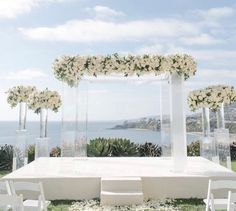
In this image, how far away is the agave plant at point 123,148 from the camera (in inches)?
469

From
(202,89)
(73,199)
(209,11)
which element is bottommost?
(73,199)

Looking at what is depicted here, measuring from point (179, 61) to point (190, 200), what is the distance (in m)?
2.69

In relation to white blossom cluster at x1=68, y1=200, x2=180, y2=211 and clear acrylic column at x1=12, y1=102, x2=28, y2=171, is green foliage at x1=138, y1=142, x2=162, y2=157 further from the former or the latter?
white blossom cluster at x1=68, y1=200, x2=180, y2=211

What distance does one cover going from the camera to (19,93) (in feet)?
30.7

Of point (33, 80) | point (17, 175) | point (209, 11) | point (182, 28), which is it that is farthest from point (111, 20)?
point (33, 80)

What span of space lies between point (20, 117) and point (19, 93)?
2.28ft

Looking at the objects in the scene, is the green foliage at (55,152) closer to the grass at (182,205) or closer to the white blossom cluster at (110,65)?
the white blossom cluster at (110,65)

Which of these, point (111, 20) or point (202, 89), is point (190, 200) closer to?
point (202, 89)

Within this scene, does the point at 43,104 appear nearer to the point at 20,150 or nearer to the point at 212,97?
the point at 20,150

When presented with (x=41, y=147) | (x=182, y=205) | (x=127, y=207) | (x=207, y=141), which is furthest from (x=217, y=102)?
(x=41, y=147)

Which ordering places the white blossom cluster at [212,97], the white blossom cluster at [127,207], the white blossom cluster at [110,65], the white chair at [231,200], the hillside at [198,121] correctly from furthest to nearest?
the hillside at [198,121]
the white blossom cluster at [212,97]
the white blossom cluster at [110,65]
the white blossom cluster at [127,207]
the white chair at [231,200]


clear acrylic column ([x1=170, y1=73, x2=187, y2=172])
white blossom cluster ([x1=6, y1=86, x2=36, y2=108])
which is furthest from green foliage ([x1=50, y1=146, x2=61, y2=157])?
clear acrylic column ([x1=170, y1=73, x2=187, y2=172])

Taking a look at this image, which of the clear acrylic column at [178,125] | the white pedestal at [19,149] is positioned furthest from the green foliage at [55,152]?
the clear acrylic column at [178,125]

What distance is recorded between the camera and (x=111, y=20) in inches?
882
